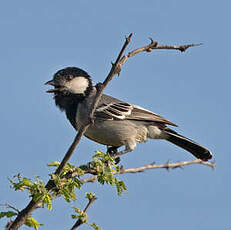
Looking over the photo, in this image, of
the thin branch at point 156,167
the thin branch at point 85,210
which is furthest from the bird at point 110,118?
the thin branch at point 85,210

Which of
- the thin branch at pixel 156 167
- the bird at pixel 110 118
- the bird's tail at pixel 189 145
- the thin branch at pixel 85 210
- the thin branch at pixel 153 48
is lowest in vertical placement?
the thin branch at pixel 85 210

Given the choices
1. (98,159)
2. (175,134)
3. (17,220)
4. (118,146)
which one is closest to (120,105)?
(118,146)

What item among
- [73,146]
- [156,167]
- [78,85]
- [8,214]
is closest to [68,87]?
[78,85]

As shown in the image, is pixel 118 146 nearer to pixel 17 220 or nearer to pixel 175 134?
pixel 175 134

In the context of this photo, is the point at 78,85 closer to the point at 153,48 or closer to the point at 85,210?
the point at 153,48

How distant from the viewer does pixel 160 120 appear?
7777 millimetres

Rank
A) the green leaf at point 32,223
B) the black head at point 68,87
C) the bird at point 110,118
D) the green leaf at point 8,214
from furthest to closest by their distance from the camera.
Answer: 1. the black head at point 68,87
2. the bird at point 110,118
3. the green leaf at point 8,214
4. the green leaf at point 32,223

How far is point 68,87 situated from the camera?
25.4ft

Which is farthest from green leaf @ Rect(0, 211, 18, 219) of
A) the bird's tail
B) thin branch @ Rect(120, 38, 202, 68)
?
the bird's tail

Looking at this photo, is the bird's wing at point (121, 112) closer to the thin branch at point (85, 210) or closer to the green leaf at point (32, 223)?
the thin branch at point (85, 210)

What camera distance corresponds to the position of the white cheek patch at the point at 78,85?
306 inches

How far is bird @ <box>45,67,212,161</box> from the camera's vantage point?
23.8 feet

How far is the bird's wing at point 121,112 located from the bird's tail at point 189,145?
40 cm

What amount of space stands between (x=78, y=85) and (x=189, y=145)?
249 centimetres
